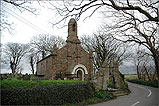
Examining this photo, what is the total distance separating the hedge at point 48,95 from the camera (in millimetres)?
6679

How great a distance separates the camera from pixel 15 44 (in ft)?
118

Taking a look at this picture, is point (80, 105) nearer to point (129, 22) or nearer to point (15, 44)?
point (129, 22)

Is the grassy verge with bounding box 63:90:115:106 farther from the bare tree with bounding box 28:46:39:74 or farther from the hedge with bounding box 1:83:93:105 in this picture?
the bare tree with bounding box 28:46:39:74

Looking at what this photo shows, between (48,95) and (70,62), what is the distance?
50.9ft

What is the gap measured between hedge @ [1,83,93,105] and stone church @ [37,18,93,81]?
9677mm

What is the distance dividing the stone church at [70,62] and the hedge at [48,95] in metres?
9.68

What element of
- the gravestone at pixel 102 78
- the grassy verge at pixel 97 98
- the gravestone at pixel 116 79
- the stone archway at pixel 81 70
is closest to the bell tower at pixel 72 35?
the stone archway at pixel 81 70

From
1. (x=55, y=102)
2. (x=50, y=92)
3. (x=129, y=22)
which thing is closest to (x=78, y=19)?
(x=129, y=22)

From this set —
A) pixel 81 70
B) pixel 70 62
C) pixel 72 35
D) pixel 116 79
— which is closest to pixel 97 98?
pixel 116 79

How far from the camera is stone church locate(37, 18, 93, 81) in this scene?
73.5 ft

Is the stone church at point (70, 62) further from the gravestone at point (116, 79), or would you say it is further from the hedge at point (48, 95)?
the hedge at point (48, 95)

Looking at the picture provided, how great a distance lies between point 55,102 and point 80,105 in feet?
6.92

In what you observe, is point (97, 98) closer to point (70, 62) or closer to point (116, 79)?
point (116, 79)

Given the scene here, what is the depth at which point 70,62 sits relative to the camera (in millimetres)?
24125
